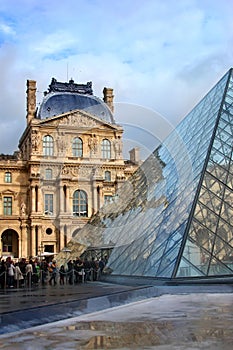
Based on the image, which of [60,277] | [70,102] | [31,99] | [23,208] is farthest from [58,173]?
[60,277]

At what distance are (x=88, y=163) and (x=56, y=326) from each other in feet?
153

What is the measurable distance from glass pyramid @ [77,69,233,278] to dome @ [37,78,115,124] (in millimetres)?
32124

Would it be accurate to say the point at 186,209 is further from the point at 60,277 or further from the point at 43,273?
the point at 43,273

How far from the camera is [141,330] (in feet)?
20.4

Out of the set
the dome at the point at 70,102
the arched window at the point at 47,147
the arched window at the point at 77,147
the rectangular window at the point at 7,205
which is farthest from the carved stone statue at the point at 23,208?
the dome at the point at 70,102

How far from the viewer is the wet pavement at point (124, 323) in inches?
214

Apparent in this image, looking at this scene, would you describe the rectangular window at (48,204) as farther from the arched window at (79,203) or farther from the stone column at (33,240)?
the arched window at (79,203)

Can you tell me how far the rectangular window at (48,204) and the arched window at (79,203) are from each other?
2.31m

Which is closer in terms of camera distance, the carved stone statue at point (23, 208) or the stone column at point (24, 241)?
the stone column at point (24, 241)

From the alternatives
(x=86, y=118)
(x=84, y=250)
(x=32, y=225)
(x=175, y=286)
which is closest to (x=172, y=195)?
(x=175, y=286)

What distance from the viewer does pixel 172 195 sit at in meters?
15.9

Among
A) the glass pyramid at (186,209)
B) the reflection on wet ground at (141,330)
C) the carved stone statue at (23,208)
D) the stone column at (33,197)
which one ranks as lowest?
the reflection on wet ground at (141,330)

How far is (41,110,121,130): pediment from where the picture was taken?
51250 mm

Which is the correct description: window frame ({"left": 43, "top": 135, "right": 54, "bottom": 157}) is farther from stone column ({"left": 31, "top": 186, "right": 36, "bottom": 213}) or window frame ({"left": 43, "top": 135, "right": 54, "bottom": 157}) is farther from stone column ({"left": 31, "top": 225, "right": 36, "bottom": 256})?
stone column ({"left": 31, "top": 225, "right": 36, "bottom": 256})
